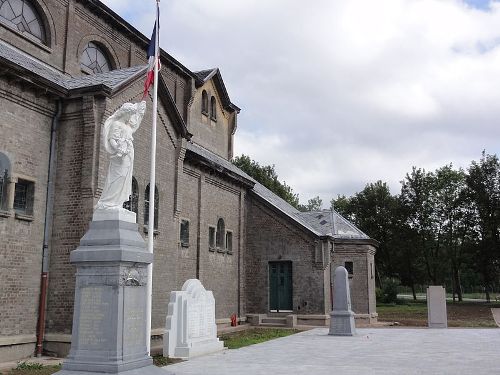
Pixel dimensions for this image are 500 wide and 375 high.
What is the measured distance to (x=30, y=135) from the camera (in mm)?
14320

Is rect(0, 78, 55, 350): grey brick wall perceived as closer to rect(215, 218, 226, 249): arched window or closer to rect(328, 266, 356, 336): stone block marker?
rect(328, 266, 356, 336): stone block marker

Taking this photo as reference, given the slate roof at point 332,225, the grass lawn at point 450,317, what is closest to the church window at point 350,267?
the slate roof at point 332,225

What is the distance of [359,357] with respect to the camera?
47.6 ft

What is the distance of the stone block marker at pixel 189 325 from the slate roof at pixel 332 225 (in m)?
15.9

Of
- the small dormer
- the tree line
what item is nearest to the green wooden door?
the small dormer

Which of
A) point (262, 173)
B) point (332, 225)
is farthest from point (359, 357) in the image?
point (262, 173)

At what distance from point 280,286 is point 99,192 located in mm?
15261

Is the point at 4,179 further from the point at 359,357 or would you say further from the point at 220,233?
the point at 220,233

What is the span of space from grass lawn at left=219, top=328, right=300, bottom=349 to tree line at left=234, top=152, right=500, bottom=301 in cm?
3007

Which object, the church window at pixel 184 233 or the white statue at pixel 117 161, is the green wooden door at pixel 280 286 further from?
the white statue at pixel 117 161

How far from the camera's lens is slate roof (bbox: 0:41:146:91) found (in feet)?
47.5

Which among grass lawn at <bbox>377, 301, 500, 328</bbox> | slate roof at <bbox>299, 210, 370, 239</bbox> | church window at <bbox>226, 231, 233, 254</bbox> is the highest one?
slate roof at <bbox>299, 210, 370, 239</bbox>

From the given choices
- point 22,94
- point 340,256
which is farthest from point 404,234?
point 22,94

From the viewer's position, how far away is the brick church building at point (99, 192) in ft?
45.2
